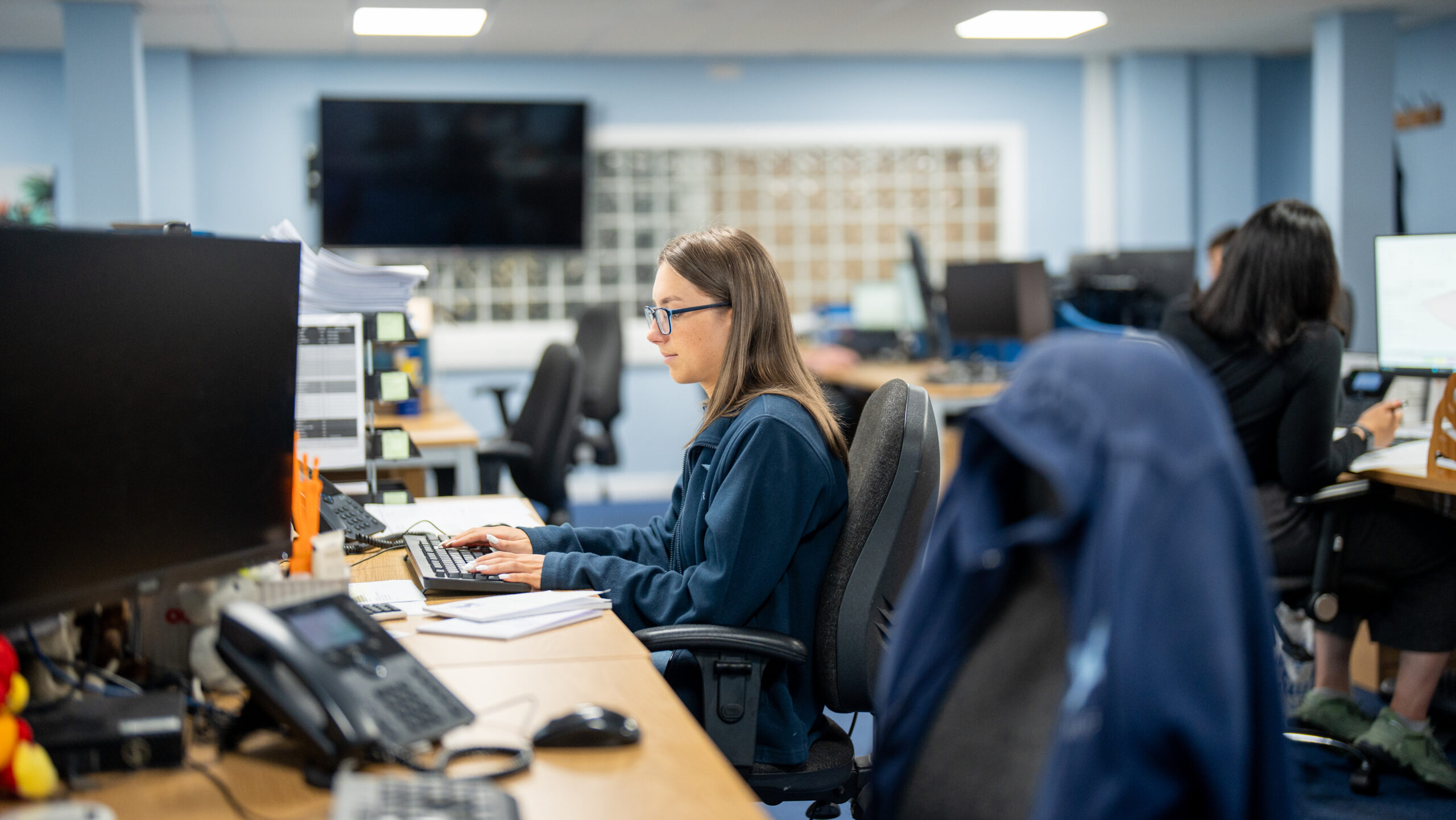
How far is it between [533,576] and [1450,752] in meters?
2.34

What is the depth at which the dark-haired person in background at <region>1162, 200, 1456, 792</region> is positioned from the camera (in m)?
2.51

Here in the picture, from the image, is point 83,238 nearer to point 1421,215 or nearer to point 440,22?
point 440,22

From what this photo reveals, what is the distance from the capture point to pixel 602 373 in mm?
5570

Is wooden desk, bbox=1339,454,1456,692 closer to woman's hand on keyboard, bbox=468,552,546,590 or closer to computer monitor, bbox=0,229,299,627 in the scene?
woman's hand on keyboard, bbox=468,552,546,590

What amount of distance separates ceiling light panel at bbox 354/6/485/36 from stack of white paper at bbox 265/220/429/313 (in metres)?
3.04

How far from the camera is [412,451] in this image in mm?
2684

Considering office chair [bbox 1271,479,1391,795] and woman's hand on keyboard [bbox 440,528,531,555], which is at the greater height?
woman's hand on keyboard [bbox 440,528,531,555]

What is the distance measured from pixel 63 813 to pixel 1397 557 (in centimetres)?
262

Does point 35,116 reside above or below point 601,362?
above

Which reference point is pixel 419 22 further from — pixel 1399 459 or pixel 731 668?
pixel 731 668

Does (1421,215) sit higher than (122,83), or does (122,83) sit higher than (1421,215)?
(122,83)

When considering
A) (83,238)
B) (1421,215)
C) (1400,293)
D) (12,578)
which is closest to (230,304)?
(83,238)

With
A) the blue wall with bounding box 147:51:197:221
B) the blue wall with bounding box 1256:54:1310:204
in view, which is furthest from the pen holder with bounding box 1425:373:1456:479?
the blue wall with bounding box 147:51:197:221

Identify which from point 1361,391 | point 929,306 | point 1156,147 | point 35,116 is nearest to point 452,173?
point 35,116
